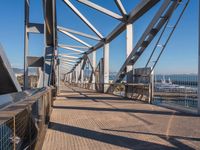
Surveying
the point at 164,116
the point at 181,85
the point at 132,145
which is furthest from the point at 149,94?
the point at 132,145

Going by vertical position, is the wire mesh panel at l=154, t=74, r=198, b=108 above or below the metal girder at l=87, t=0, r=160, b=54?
below

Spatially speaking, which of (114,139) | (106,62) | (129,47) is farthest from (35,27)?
(106,62)

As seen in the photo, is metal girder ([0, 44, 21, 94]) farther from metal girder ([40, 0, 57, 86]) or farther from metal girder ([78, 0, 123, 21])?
metal girder ([78, 0, 123, 21])

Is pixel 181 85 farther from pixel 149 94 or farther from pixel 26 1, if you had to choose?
pixel 26 1

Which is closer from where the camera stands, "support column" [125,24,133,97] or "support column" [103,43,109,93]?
"support column" [125,24,133,97]

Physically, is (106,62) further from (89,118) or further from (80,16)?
(89,118)

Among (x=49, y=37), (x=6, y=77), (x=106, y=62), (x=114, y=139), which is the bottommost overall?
(x=114, y=139)

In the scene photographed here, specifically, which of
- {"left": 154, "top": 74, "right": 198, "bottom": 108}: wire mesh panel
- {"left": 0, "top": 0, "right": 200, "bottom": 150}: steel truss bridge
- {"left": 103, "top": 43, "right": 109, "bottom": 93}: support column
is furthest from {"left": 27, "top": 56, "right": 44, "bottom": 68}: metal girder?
{"left": 103, "top": 43, "right": 109, "bottom": 93}: support column

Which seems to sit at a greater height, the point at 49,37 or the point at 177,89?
the point at 49,37

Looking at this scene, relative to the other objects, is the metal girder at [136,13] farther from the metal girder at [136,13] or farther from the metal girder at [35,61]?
the metal girder at [35,61]

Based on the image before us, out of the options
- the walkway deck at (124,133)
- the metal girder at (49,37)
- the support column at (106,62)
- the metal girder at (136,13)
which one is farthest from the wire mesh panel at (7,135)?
the support column at (106,62)

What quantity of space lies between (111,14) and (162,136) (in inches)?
500

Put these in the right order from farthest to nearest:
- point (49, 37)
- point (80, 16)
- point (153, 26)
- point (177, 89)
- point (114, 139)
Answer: point (80, 16)
point (49, 37)
point (153, 26)
point (177, 89)
point (114, 139)

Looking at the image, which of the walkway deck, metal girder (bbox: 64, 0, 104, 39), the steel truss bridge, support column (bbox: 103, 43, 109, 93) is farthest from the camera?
support column (bbox: 103, 43, 109, 93)
